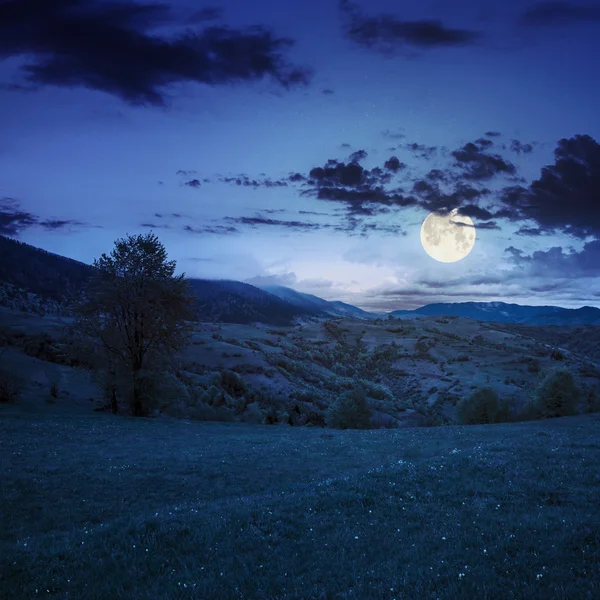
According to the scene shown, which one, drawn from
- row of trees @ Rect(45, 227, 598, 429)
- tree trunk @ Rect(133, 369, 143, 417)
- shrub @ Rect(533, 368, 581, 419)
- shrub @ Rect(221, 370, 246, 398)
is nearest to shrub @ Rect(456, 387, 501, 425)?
shrub @ Rect(533, 368, 581, 419)

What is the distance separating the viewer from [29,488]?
593 inches

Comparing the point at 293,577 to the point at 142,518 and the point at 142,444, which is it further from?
the point at 142,444

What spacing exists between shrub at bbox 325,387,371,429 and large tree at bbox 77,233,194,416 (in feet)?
82.4

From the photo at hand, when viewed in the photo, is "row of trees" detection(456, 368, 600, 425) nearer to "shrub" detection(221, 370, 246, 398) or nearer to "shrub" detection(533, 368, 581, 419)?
"shrub" detection(533, 368, 581, 419)

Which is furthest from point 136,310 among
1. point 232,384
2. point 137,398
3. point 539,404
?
point 539,404

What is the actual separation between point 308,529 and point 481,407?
61883 mm

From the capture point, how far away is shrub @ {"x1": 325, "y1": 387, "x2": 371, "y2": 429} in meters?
57.3

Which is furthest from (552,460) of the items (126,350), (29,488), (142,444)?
(126,350)

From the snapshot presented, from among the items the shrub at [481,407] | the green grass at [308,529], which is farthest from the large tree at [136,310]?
the shrub at [481,407]

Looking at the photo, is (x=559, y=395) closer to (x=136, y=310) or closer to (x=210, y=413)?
(x=210, y=413)

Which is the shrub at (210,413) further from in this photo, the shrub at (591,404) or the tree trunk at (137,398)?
the shrub at (591,404)

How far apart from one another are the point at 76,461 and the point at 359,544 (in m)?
16.0

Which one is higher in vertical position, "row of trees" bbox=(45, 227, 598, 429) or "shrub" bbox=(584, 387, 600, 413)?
"row of trees" bbox=(45, 227, 598, 429)

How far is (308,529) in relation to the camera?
10109mm
